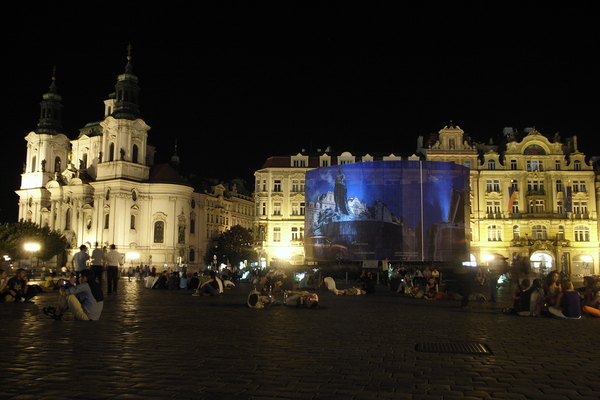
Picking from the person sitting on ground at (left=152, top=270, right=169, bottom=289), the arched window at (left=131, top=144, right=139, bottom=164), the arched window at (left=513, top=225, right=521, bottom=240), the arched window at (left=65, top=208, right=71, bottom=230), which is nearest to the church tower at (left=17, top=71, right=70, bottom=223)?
the arched window at (left=65, top=208, right=71, bottom=230)

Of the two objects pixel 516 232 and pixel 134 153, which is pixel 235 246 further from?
pixel 516 232

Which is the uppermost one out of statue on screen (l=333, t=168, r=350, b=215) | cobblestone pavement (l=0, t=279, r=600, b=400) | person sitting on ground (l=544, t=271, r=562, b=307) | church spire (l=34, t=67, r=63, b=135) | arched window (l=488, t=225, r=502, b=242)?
church spire (l=34, t=67, r=63, b=135)

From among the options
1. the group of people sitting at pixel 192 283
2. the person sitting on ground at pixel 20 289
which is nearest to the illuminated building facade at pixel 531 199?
the group of people sitting at pixel 192 283

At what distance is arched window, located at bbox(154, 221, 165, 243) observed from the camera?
8719 centimetres

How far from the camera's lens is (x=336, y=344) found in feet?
37.7

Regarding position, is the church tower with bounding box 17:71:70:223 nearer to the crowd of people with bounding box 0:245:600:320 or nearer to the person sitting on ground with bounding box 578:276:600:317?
the crowd of people with bounding box 0:245:600:320

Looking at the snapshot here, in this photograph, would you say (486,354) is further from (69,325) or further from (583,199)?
(583,199)

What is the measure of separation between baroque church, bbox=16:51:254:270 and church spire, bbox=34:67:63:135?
Answer: 0.16m

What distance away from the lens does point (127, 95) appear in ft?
293

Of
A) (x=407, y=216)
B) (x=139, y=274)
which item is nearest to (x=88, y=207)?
(x=139, y=274)

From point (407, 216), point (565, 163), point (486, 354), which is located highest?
point (565, 163)

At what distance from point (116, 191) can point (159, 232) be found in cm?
832

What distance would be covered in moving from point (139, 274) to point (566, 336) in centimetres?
5686

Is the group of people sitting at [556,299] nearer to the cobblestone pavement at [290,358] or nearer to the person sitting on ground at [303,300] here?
the cobblestone pavement at [290,358]
